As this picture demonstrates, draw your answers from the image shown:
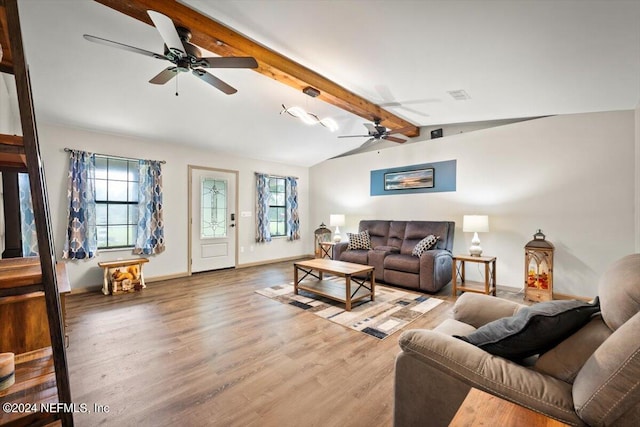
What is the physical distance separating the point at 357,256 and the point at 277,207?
108 inches

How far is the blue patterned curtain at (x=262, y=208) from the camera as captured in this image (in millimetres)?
6223

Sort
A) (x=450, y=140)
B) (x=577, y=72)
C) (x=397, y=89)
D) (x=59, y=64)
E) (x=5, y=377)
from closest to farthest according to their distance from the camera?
(x=5, y=377) < (x=577, y=72) < (x=59, y=64) < (x=397, y=89) < (x=450, y=140)

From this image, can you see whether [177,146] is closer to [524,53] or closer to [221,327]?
[221,327]

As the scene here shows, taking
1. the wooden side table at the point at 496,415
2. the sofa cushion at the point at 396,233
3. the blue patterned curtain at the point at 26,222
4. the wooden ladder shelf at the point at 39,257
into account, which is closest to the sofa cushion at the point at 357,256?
the sofa cushion at the point at 396,233

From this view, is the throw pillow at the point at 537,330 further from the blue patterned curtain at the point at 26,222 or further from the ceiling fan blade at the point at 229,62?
the blue patterned curtain at the point at 26,222

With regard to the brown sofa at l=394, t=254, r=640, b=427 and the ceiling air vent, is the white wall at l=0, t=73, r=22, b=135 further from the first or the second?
the ceiling air vent

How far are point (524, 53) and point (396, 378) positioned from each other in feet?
8.80

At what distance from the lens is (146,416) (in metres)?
1.65

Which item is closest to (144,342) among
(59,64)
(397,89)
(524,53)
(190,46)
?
(190,46)

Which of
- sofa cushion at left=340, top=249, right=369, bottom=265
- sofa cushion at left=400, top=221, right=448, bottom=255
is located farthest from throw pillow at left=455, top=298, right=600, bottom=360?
sofa cushion at left=340, top=249, right=369, bottom=265

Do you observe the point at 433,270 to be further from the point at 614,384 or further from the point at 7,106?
the point at 7,106

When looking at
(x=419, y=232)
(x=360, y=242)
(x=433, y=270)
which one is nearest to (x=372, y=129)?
(x=419, y=232)

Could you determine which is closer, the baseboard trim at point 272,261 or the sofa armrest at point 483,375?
the sofa armrest at point 483,375

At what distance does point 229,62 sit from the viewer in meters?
2.28
